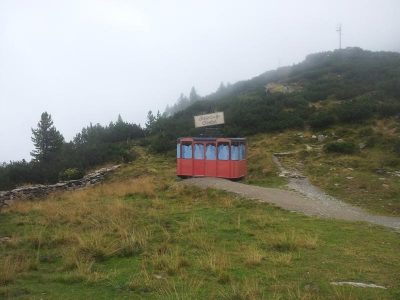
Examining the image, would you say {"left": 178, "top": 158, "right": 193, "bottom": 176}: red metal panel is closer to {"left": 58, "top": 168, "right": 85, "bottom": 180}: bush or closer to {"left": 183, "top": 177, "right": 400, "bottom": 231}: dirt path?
{"left": 183, "top": 177, "right": 400, "bottom": 231}: dirt path

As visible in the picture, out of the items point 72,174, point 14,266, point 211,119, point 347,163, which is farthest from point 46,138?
point 14,266

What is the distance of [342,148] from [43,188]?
48.4 ft

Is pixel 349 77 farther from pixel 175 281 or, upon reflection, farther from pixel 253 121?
pixel 175 281

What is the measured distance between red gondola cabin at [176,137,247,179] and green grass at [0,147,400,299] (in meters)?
6.69

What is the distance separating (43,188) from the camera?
19500 millimetres

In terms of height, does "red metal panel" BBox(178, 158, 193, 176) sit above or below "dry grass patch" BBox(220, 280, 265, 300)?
above

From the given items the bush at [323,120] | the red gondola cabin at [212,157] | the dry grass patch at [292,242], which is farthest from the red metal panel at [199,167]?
the dry grass patch at [292,242]

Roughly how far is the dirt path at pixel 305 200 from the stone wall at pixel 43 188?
21.7ft

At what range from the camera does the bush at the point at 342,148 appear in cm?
2133

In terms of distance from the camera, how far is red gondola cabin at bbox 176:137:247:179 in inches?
750

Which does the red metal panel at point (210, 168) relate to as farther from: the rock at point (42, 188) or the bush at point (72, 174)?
the bush at point (72, 174)

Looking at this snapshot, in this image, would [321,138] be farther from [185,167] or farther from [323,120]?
[185,167]

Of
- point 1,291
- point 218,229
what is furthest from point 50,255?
point 218,229

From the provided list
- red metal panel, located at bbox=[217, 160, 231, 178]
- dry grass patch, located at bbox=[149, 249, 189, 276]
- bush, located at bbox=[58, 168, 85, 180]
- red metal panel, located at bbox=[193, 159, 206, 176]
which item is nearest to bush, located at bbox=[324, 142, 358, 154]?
red metal panel, located at bbox=[217, 160, 231, 178]
